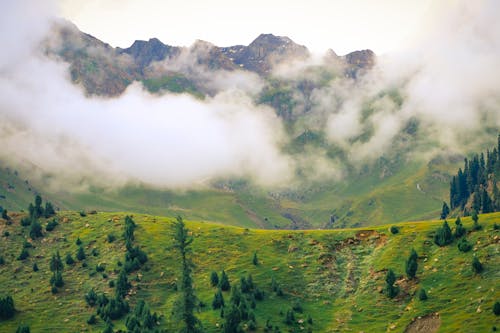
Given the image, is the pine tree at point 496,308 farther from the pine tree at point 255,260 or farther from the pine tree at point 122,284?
the pine tree at point 122,284

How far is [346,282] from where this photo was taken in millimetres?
131625

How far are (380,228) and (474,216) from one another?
28128mm

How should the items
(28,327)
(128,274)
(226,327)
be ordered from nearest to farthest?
(226,327), (28,327), (128,274)

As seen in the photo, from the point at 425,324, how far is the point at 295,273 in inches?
1721

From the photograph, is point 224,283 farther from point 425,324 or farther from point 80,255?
point 80,255

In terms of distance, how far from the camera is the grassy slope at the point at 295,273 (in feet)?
355

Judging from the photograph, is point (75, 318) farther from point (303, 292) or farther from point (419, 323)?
point (419, 323)

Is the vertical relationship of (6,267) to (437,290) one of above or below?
above

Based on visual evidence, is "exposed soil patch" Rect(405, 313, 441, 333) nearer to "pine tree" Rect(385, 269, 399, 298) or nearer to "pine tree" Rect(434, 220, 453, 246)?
"pine tree" Rect(385, 269, 399, 298)

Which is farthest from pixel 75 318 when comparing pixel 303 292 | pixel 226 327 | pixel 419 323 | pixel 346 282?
pixel 419 323

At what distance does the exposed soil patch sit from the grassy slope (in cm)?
149

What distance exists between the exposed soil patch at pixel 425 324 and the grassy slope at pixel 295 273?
4.90 ft

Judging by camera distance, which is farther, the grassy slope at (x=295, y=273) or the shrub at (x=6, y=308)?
the shrub at (x=6, y=308)

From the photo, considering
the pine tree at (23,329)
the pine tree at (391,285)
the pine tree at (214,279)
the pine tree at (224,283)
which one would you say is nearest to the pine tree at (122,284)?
the pine tree at (214,279)
